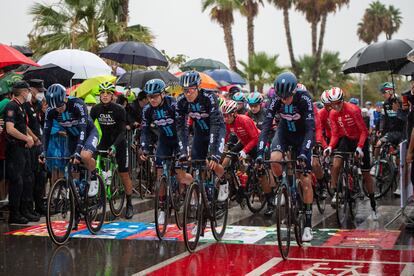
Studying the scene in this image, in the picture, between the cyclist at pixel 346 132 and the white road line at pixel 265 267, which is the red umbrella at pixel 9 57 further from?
the white road line at pixel 265 267

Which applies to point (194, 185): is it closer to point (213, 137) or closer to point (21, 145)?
point (213, 137)

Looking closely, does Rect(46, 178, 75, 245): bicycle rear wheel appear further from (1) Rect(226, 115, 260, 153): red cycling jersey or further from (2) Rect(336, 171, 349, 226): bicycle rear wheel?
(2) Rect(336, 171, 349, 226): bicycle rear wheel

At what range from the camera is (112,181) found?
1257 centimetres

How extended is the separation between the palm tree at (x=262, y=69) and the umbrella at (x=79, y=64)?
2810 centimetres

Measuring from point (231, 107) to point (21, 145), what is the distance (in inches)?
143

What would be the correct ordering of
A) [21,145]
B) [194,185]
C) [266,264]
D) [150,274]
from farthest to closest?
[21,145] → [194,185] → [266,264] → [150,274]

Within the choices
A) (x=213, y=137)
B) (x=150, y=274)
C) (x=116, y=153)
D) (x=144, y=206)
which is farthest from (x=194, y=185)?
(x=144, y=206)

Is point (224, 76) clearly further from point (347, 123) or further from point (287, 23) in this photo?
point (287, 23)

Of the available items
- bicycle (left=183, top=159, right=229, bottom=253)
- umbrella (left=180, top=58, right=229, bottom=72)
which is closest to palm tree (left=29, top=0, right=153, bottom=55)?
umbrella (left=180, top=58, right=229, bottom=72)

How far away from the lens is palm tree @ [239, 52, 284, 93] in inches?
1743

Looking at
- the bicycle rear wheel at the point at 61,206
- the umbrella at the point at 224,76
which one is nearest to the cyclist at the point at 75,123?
the bicycle rear wheel at the point at 61,206

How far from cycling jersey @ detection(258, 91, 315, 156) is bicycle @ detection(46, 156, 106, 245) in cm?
273

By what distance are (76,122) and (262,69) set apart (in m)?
34.9

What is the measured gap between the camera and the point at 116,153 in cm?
1213
